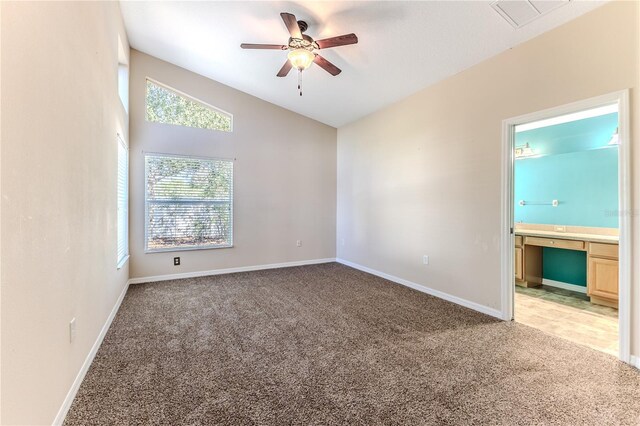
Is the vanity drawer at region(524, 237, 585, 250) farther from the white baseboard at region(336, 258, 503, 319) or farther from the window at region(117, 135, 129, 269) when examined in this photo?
the window at region(117, 135, 129, 269)

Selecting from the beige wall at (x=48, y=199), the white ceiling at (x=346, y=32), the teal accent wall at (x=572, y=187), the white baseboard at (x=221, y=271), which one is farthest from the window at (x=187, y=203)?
the teal accent wall at (x=572, y=187)

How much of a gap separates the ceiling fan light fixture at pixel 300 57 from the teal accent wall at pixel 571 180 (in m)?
3.01

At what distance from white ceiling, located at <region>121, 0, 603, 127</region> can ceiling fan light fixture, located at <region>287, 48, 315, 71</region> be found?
0.42 meters

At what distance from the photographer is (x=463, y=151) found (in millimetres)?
3379

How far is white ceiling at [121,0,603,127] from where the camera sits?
2.60 metres

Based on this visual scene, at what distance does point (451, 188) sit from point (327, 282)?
2.20m

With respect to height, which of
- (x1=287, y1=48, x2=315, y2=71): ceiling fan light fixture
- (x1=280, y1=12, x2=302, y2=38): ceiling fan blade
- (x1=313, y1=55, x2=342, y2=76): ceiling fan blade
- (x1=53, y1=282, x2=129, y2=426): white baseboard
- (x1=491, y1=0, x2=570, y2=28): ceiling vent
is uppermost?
(x1=491, y1=0, x2=570, y2=28): ceiling vent

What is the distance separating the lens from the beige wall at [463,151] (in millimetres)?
2287

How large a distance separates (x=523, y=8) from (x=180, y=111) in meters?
4.50

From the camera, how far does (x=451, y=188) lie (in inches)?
139

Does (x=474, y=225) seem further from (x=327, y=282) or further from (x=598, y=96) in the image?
(x=327, y=282)

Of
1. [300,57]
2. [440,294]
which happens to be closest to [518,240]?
[440,294]

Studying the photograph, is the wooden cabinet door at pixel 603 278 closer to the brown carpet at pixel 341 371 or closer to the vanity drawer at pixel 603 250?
the vanity drawer at pixel 603 250

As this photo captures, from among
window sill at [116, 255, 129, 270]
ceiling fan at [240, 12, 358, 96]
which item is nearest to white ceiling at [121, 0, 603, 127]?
ceiling fan at [240, 12, 358, 96]
